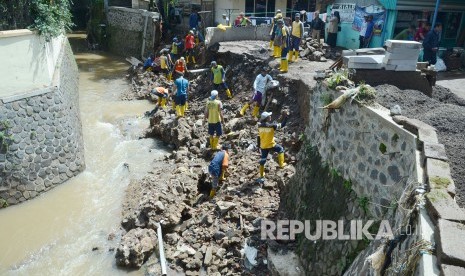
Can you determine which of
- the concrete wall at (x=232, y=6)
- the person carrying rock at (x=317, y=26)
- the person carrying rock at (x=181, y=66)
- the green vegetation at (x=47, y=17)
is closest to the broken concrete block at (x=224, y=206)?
the green vegetation at (x=47, y=17)

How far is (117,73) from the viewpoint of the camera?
23562mm

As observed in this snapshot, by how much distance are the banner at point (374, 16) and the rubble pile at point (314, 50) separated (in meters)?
1.69

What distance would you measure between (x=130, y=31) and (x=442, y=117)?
77.5ft

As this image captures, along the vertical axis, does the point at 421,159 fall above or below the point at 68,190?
above

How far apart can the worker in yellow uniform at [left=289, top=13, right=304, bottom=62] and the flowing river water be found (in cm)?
641

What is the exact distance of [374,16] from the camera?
16.1 meters

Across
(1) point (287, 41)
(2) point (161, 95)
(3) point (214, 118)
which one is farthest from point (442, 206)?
(2) point (161, 95)

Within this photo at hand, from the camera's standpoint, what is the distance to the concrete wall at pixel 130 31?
2447 cm

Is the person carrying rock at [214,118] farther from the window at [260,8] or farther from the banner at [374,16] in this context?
the window at [260,8]

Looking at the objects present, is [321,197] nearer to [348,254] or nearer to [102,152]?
[348,254]

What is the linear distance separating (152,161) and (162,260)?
16.7ft

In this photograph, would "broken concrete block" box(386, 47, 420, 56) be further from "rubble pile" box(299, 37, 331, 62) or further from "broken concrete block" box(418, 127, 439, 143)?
"rubble pile" box(299, 37, 331, 62)

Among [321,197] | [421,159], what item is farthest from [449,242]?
[321,197]

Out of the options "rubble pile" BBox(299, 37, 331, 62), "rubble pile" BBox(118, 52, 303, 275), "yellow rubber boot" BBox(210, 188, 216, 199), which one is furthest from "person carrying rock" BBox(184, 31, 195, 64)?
"yellow rubber boot" BBox(210, 188, 216, 199)
